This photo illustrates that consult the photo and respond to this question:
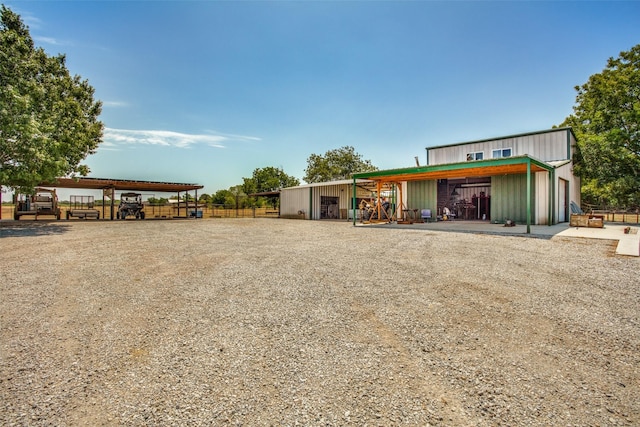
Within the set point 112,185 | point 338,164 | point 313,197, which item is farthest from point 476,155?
point 338,164

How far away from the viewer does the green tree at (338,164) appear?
45.3 meters

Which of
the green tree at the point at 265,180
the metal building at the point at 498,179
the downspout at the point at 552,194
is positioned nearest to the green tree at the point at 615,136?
the metal building at the point at 498,179

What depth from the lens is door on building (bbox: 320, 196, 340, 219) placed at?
24.2m

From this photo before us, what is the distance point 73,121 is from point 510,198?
22.4 metres

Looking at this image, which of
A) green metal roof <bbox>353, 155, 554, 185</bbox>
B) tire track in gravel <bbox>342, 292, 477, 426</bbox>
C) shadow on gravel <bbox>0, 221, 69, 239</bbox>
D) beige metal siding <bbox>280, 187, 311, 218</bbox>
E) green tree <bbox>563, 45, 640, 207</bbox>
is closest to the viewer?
tire track in gravel <bbox>342, 292, 477, 426</bbox>

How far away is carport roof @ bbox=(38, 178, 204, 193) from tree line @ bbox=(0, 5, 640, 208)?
1946 mm

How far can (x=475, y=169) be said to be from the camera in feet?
45.5

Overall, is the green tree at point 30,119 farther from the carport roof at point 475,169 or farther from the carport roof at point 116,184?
the carport roof at point 475,169

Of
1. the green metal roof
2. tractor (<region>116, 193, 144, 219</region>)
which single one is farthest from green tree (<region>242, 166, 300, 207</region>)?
the green metal roof

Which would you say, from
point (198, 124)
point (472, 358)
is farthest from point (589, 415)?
point (198, 124)

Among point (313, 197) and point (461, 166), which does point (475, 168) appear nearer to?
point (461, 166)

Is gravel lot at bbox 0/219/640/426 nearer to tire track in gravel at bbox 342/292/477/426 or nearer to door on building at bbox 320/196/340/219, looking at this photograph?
tire track in gravel at bbox 342/292/477/426

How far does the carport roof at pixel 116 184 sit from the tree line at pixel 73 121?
1946 mm

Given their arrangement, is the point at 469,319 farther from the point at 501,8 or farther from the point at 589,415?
the point at 501,8
